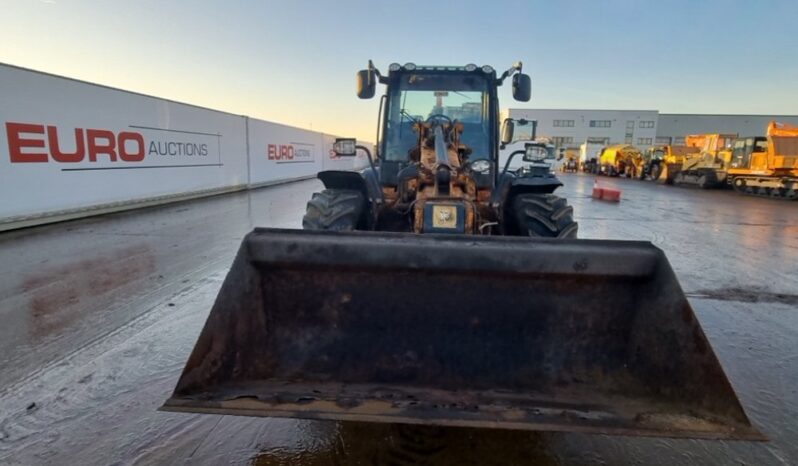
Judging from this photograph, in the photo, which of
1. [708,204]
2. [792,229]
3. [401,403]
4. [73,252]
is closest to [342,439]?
[401,403]

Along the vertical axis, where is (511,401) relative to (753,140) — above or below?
below

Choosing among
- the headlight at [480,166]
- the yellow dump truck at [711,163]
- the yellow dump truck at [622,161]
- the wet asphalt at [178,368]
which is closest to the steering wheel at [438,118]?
the headlight at [480,166]

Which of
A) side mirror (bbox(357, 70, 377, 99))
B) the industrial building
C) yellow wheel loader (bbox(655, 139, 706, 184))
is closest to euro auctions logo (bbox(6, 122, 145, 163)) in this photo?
side mirror (bbox(357, 70, 377, 99))

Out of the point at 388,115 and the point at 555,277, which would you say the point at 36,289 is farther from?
the point at 555,277

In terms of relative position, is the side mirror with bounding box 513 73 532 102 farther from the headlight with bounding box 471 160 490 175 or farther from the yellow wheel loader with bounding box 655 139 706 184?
the yellow wheel loader with bounding box 655 139 706 184

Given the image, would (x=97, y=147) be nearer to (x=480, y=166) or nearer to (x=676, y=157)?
(x=480, y=166)

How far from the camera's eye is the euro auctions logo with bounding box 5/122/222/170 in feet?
26.5

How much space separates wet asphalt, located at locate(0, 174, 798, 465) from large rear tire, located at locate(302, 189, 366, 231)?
4.55 feet

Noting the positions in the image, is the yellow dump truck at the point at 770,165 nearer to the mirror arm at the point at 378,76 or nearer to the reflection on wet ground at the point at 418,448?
the mirror arm at the point at 378,76

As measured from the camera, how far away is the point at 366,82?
4676 mm

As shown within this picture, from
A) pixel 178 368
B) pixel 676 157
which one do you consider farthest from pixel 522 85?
pixel 676 157

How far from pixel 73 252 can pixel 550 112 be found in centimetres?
6289

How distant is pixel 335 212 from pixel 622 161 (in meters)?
34.5

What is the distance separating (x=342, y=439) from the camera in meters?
2.30
